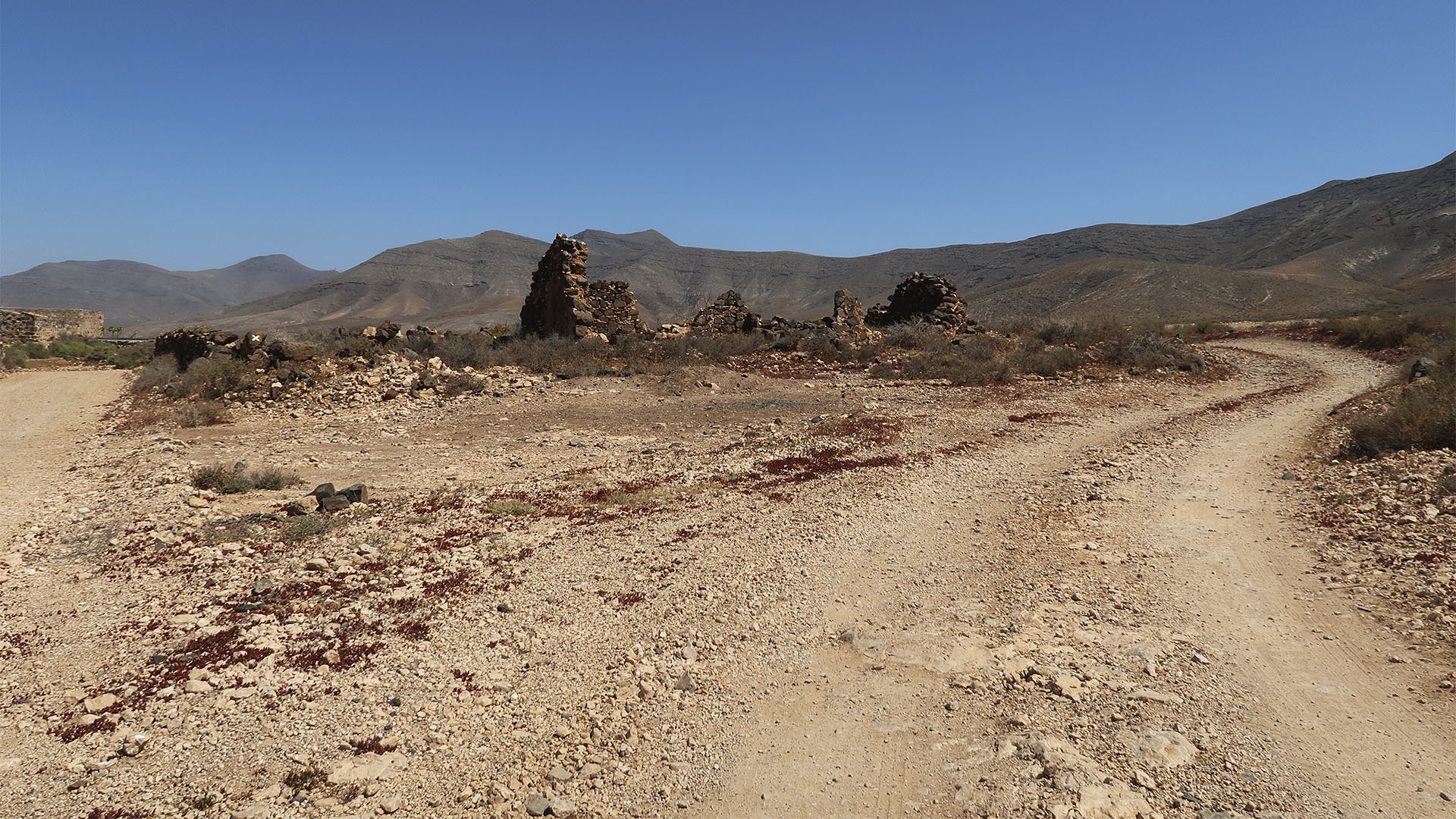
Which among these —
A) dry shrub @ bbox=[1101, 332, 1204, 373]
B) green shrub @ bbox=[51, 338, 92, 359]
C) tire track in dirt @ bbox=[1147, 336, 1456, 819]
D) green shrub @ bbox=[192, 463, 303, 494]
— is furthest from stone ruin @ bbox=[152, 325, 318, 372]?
dry shrub @ bbox=[1101, 332, 1204, 373]

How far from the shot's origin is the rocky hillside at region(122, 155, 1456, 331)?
68500 mm

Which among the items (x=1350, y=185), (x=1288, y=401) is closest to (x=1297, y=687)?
(x=1288, y=401)

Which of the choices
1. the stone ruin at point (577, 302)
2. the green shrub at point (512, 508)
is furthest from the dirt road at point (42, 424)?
the stone ruin at point (577, 302)

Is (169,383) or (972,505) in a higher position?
(169,383)

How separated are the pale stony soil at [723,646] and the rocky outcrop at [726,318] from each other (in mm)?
18313

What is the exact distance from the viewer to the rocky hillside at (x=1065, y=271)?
225ft

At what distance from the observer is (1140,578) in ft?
18.5

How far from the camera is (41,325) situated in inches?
1119

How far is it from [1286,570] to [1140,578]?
118cm

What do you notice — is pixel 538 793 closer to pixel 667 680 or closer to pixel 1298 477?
pixel 667 680

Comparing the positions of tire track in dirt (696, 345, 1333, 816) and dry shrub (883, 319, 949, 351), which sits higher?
dry shrub (883, 319, 949, 351)

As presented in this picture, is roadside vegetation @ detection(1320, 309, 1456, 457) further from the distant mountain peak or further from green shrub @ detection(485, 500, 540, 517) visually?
the distant mountain peak

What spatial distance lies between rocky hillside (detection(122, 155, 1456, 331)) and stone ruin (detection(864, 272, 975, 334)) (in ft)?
137

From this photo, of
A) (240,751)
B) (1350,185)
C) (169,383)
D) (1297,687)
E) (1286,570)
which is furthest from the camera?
(1350,185)
